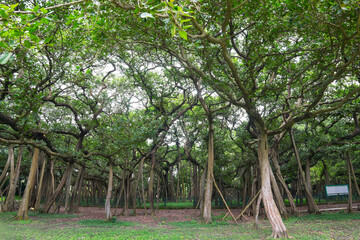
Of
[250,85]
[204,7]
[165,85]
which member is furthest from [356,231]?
[165,85]

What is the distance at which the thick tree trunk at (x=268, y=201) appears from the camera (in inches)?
249

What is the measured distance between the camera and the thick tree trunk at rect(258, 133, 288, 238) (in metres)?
6.34

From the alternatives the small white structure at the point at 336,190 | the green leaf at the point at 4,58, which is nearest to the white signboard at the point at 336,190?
the small white structure at the point at 336,190

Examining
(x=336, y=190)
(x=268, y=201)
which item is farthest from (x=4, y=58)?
(x=336, y=190)

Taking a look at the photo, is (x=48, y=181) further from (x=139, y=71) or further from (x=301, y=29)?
(x=301, y=29)

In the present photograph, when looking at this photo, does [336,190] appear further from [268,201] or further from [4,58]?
[4,58]

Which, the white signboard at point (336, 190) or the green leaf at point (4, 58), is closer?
the green leaf at point (4, 58)

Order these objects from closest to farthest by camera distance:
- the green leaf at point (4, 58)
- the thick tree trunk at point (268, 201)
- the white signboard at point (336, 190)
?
the green leaf at point (4, 58) → the thick tree trunk at point (268, 201) → the white signboard at point (336, 190)

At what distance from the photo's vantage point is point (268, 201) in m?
6.90

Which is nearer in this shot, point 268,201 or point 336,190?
point 268,201

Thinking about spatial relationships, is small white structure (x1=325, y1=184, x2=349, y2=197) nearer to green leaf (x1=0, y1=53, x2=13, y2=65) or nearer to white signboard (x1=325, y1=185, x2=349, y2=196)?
white signboard (x1=325, y1=185, x2=349, y2=196)

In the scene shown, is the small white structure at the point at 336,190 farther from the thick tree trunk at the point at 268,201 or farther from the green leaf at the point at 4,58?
the green leaf at the point at 4,58

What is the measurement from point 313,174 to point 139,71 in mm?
24170

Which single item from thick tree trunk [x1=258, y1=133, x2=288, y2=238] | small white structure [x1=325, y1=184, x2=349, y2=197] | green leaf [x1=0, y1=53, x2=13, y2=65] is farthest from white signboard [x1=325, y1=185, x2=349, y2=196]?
green leaf [x1=0, y1=53, x2=13, y2=65]
